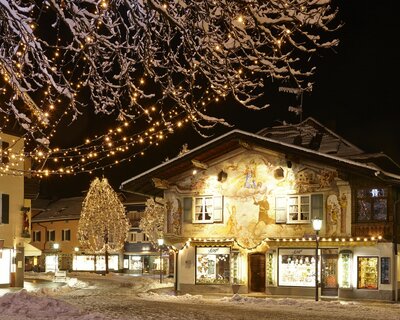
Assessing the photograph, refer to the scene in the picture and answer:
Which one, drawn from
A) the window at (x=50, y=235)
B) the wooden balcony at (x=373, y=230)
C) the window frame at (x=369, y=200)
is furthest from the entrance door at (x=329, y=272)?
the window at (x=50, y=235)

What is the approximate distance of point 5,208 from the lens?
125 feet

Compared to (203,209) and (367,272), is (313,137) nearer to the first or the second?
(203,209)

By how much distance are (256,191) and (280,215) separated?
1.84 m

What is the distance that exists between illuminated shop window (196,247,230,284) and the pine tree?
30699 mm

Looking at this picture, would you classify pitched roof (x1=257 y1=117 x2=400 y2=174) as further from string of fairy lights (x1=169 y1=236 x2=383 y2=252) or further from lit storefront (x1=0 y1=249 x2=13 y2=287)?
lit storefront (x1=0 y1=249 x2=13 y2=287)

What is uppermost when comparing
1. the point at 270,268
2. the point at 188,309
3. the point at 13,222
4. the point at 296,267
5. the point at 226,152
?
the point at 226,152

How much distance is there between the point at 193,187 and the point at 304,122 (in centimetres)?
885

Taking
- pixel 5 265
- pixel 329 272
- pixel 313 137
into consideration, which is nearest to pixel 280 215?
pixel 329 272

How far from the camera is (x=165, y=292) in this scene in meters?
35.4

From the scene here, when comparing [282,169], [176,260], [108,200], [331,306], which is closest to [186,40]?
[331,306]

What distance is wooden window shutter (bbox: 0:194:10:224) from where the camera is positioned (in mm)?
37875

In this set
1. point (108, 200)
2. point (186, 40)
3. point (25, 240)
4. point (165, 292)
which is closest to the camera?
point (186, 40)

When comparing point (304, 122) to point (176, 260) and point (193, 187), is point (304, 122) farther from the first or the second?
point (176, 260)

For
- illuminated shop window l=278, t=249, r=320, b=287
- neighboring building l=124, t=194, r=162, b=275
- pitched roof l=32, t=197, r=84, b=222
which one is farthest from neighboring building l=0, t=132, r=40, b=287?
pitched roof l=32, t=197, r=84, b=222
